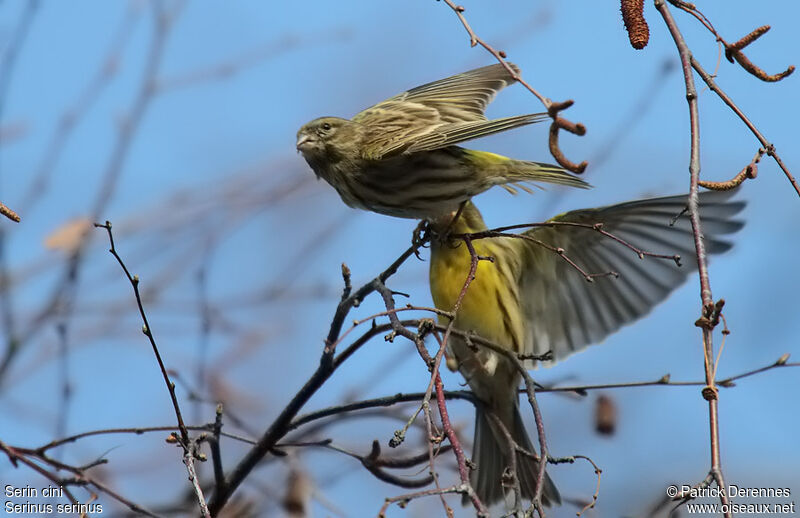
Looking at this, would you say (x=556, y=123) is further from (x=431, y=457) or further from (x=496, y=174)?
(x=496, y=174)

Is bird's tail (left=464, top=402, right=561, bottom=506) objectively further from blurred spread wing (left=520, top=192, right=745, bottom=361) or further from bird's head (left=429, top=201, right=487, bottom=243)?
bird's head (left=429, top=201, right=487, bottom=243)

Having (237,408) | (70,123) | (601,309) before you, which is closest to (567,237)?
(601,309)

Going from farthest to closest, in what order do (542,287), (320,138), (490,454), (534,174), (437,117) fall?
(542,287) < (490,454) < (437,117) < (320,138) < (534,174)

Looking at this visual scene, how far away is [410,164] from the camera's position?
161 inches

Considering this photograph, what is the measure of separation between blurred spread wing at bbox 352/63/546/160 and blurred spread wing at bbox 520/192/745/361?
0.81 metres

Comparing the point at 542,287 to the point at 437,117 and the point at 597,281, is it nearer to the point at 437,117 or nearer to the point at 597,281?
the point at 597,281

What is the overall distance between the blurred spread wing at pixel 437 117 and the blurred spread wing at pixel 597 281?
2.67 ft

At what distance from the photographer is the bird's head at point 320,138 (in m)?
4.32

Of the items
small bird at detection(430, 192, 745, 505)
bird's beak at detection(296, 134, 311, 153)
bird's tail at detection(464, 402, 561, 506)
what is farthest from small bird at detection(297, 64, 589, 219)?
bird's tail at detection(464, 402, 561, 506)

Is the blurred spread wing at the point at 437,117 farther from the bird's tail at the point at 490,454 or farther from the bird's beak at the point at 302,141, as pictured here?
the bird's tail at the point at 490,454

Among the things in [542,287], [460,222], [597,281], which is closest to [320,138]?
[460,222]

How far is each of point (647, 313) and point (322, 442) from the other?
8.12 feet

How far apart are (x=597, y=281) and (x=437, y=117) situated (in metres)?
1.40

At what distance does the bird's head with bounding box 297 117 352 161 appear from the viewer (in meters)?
4.32
